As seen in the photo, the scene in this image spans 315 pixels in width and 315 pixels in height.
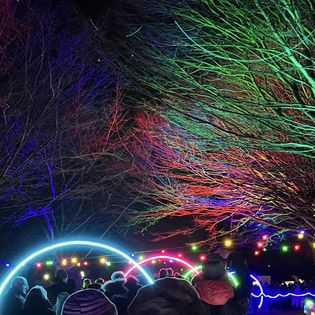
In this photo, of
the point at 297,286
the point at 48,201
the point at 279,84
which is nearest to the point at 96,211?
the point at 48,201

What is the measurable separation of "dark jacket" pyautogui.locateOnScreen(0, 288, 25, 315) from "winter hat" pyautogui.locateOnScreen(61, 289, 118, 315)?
133 inches

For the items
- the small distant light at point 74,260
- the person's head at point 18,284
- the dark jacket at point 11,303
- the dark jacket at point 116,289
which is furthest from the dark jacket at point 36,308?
the small distant light at point 74,260

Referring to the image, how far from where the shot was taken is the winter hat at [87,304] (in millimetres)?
3982

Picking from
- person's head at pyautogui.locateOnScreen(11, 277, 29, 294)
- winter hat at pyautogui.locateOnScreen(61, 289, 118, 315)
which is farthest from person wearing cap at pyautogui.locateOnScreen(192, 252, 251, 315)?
→ person's head at pyautogui.locateOnScreen(11, 277, 29, 294)

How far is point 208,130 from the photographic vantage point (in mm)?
12766

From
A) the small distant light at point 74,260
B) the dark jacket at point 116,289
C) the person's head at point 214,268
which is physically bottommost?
the dark jacket at point 116,289

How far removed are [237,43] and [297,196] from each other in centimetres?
593

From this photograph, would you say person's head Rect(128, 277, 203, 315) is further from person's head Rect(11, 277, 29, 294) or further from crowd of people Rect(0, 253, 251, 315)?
person's head Rect(11, 277, 29, 294)

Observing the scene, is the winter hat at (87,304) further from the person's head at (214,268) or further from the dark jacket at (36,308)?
the dark jacket at (36,308)

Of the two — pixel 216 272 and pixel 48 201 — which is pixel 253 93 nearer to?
pixel 216 272

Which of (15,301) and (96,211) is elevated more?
(96,211)

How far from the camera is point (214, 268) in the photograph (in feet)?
13.7

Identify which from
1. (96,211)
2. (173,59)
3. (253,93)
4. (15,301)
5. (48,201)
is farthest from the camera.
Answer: (96,211)

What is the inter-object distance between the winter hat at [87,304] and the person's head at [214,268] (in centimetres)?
91
